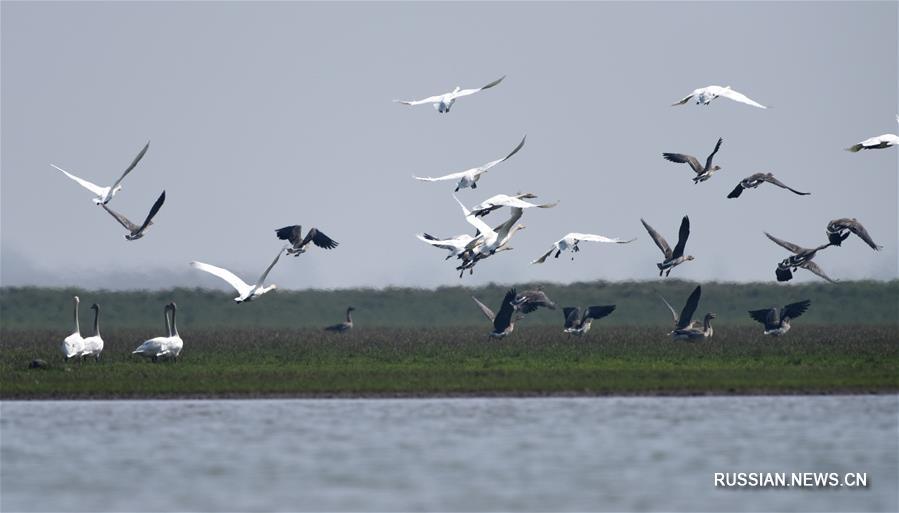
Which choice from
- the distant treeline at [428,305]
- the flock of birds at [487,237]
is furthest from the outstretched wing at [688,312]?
the distant treeline at [428,305]

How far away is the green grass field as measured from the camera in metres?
33.7

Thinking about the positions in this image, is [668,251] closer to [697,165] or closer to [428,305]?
[697,165]

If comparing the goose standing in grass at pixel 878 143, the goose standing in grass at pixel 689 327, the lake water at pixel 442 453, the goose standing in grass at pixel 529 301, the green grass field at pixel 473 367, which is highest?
the goose standing in grass at pixel 878 143

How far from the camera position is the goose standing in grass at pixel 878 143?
109ft

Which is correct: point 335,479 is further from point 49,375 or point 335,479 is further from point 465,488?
point 49,375

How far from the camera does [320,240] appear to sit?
1603 inches

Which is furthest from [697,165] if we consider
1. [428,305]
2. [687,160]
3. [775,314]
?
[428,305]

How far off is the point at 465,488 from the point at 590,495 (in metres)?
1.59

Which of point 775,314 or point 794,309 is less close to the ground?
point 794,309

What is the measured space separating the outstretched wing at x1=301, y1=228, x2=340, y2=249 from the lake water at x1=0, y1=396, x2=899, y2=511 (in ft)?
26.6

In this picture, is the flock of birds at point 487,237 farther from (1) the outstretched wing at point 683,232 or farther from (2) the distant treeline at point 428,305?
(2) the distant treeline at point 428,305

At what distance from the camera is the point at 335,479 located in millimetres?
23406

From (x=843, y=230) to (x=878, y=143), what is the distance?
16.2 feet

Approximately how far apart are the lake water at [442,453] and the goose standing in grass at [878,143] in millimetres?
4468
